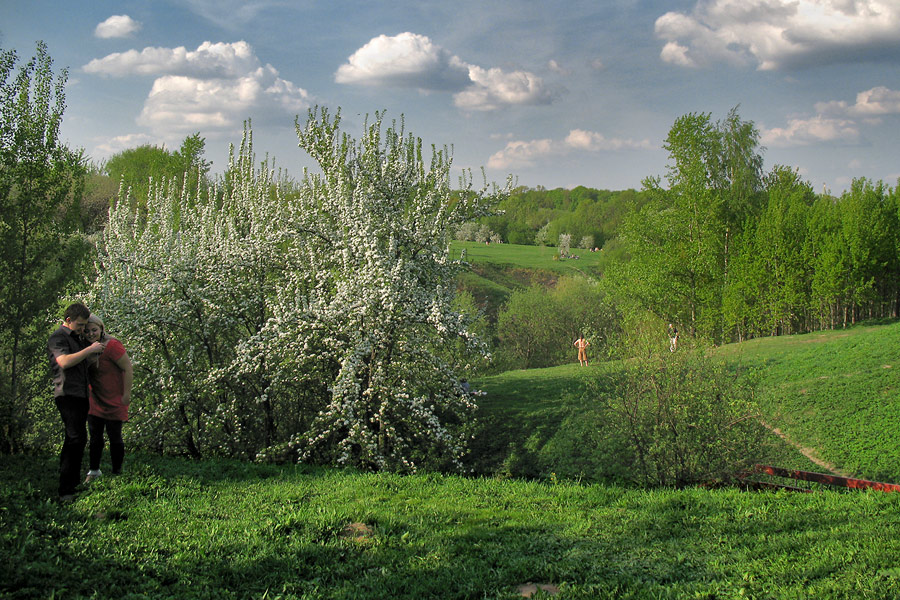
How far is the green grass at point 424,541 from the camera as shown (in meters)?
4.72

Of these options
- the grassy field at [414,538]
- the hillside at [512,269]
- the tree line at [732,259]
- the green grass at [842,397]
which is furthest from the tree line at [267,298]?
the hillside at [512,269]

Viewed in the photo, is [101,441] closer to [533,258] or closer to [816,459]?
[816,459]

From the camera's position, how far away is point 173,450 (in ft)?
37.5

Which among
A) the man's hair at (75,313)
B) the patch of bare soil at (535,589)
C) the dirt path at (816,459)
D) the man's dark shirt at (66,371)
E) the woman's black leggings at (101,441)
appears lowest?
the dirt path at (816,459)

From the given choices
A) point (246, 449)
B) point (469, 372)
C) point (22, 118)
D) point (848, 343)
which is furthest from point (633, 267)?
point (22, 118)

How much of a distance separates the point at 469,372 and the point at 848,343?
53.3 ft

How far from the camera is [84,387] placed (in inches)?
263

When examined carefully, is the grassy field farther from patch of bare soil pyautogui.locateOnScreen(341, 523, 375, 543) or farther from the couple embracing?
the couple embracing

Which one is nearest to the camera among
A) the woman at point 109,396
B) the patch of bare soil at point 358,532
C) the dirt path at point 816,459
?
the patch of bare soil at point 358,532

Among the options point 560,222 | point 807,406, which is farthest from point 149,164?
point 560,222

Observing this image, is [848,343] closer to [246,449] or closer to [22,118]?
[246,449]

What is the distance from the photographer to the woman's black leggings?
7.00m

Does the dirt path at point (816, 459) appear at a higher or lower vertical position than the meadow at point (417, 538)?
lower

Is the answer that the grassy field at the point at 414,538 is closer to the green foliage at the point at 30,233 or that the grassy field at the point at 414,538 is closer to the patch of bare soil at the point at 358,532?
the patch of bare soil at the point at 358,532
